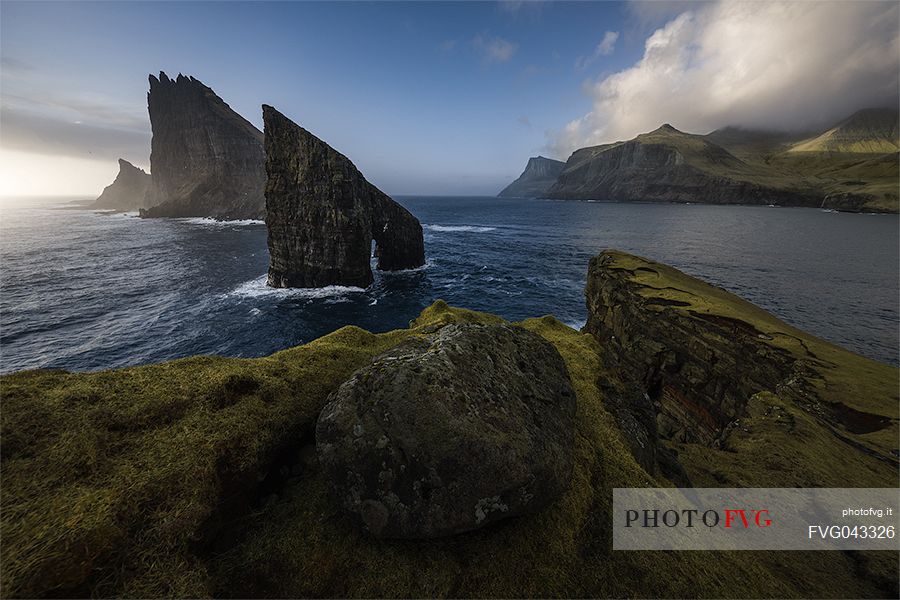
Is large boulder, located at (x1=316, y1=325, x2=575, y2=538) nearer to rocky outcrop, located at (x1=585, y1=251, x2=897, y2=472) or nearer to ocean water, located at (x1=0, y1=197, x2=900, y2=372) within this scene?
rocky outcrop, located at (x1=585, y1=251, x2=897, y2=472)

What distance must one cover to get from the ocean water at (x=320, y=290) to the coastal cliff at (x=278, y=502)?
25522mm

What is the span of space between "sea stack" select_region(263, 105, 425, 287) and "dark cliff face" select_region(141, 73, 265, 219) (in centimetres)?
9887

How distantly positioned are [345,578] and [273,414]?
3.64m

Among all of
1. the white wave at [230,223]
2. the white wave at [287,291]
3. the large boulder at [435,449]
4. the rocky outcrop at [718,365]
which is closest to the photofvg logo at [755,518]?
the large boulder at [435,449]

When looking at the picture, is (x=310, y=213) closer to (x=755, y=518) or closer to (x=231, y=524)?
(x=231, y=524)

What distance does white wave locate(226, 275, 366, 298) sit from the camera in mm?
46656

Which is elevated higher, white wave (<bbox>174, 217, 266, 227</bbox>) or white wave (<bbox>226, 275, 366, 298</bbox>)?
white wave (<bbox>174, 217, 266, 227</bbox>)

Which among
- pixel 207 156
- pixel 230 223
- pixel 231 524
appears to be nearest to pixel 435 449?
pixel 231 524

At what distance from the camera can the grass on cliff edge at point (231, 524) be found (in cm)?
472

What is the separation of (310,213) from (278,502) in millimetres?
48395

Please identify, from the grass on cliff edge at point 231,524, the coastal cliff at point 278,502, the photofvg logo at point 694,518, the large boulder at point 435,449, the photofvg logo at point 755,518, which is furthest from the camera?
the photofvg logo at point 694,518

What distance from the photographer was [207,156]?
502 feet

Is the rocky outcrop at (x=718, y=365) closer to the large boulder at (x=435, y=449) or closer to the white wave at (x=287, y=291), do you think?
the large boulder at (x=435, y=449)

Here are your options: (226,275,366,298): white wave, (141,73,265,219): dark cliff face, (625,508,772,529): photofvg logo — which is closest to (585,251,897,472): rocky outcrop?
(625,508,772,529): photofvg logo
